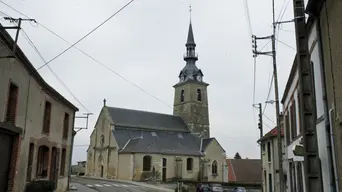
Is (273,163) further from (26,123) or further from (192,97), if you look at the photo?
(192,97)

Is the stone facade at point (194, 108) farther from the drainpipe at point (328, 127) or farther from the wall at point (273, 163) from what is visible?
the drainpipe at point (328, 127)

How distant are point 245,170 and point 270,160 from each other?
33.8 m

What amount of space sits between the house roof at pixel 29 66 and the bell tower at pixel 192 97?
3722 cm

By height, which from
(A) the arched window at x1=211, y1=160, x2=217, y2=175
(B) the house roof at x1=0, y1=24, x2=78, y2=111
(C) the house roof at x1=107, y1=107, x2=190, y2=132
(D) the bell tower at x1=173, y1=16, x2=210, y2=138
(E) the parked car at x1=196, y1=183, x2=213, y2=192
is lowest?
(E) the parked car at x1=196, y1=183, x2=213, y2=192

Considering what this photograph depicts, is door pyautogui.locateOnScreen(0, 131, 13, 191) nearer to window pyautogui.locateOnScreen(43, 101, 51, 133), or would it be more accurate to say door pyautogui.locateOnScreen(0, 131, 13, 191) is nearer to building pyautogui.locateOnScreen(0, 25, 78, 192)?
building pyautogui.locateOnScreen(0, 25, 78, 192)

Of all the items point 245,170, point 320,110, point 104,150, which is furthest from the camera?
point 245,170

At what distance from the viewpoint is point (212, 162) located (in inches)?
1932

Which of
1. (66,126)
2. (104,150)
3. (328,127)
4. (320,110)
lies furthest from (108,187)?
(328,127)

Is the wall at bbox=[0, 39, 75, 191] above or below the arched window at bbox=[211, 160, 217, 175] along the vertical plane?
above

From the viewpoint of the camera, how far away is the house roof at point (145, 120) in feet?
164

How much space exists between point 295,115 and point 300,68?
25.0ft

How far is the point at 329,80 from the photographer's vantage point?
23.5ft

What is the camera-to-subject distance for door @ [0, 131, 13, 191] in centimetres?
1163

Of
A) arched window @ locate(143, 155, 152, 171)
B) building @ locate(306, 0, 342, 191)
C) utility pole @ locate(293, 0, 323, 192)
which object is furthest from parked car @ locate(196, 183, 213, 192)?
utility pole @ locate(293, 0, 323, 192)
